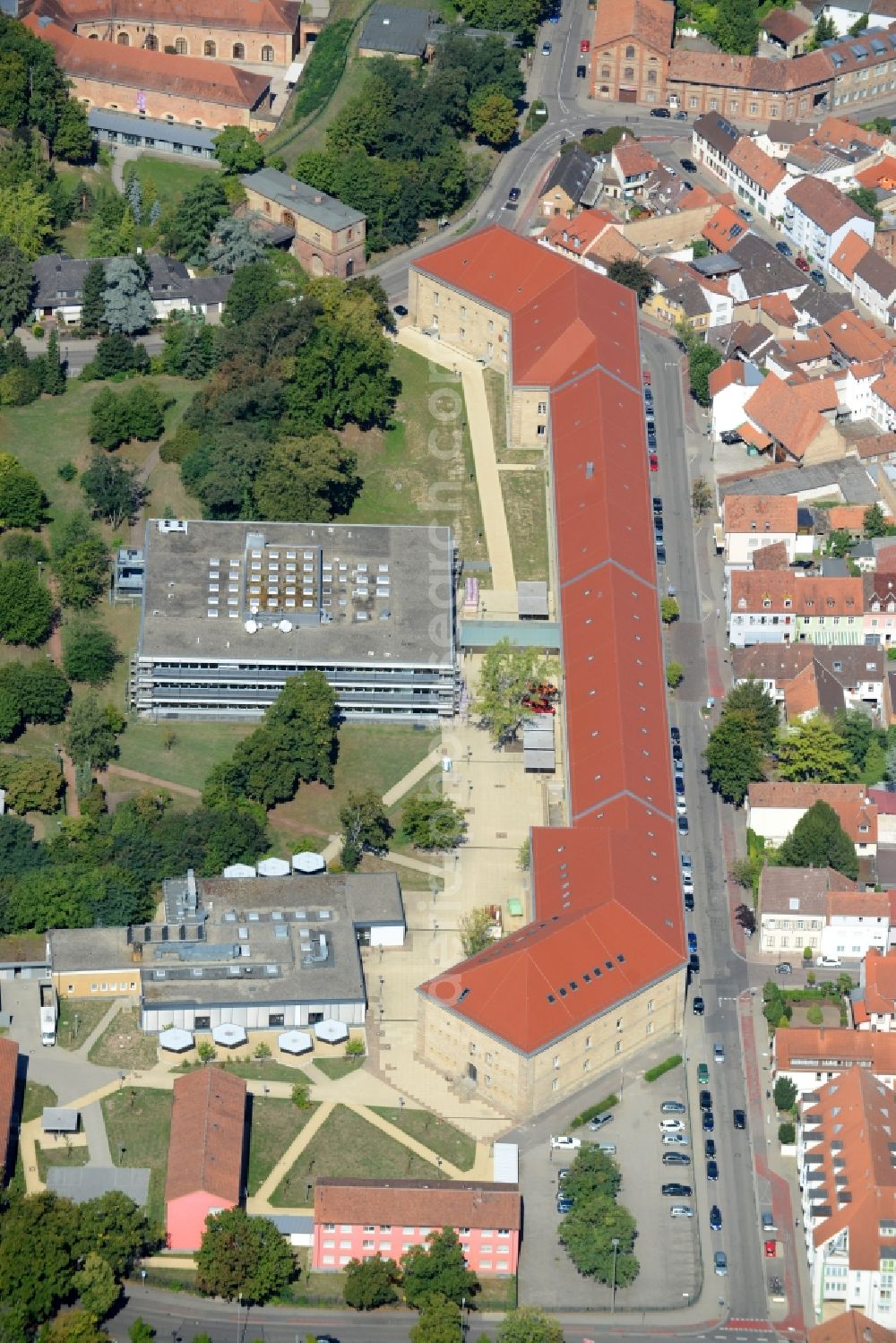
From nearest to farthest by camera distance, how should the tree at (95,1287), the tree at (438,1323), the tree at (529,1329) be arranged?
1. the tree at (438,1323)
2. the tree at (529,1329)
3. the tree at (95,1287)

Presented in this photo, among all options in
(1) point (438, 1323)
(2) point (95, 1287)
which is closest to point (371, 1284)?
(1) point (438, 1323)

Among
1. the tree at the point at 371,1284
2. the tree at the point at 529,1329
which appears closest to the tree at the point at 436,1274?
the tree at the point at 371,1284

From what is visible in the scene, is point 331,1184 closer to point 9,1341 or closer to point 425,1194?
point 425,1194

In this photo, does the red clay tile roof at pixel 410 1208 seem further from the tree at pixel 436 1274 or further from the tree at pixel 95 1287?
the tree at pixel 95 1287

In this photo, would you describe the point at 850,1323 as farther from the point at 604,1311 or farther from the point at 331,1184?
the point at 331,1184

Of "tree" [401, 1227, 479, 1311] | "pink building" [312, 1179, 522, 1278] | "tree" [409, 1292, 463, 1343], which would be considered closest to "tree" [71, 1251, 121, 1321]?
"pink building" [312, 1179, 522, 1278]

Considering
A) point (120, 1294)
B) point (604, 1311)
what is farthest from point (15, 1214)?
point (604, 1311)
